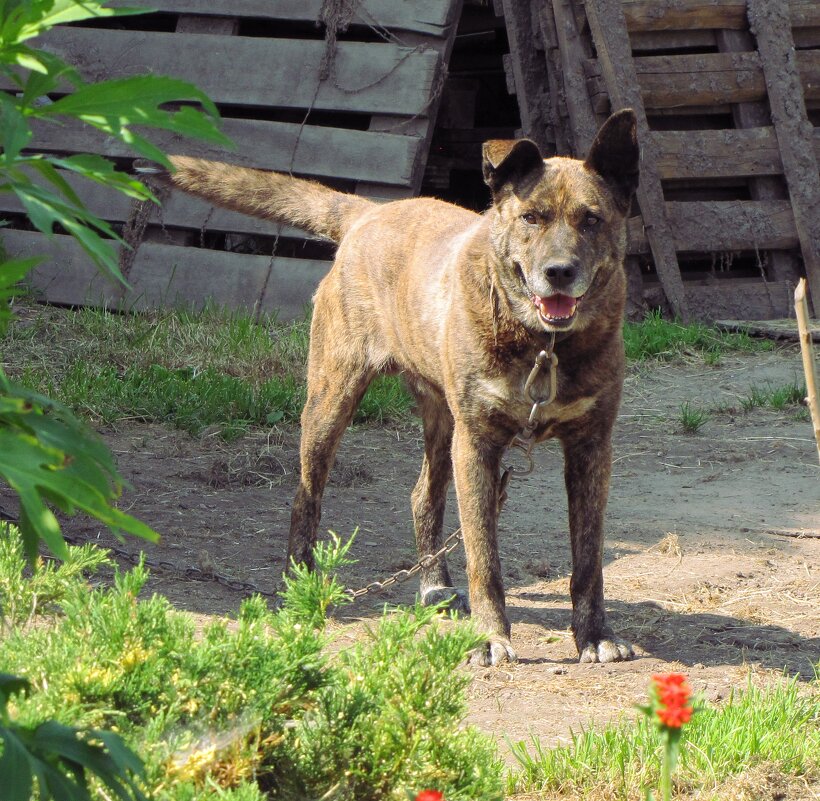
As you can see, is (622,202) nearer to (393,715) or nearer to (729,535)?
(729,535)

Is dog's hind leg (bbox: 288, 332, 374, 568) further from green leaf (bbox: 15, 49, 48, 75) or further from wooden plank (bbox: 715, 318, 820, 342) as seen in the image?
wooden plank (bbox: 715, 318, 820, 342)

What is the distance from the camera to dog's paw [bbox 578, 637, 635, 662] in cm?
390

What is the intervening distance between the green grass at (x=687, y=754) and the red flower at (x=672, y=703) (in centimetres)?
123

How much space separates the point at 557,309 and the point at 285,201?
1.82 meters

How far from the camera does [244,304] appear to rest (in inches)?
320

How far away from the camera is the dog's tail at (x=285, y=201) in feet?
16.6

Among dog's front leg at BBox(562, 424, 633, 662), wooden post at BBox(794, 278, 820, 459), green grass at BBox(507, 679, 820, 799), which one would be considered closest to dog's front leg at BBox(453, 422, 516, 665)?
dog's front leg at BBox(562, 424, 633, 662)

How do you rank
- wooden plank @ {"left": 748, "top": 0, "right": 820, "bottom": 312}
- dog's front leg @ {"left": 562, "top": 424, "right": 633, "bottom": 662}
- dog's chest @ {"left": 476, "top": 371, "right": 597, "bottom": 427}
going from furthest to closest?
1. wooden plank @ {"left": 748, "top": 0, "right": 820, "bottom": 312}
2. dog's front leg @ {"left": 562, "top": 424, "right": 633, "bottom": 662}
3. dog's chest @ {"left": 476, "top": 371, "right": 597, "bottom": 427}

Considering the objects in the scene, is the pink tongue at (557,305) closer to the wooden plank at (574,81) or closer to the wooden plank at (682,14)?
the wooden plank at (574,81)

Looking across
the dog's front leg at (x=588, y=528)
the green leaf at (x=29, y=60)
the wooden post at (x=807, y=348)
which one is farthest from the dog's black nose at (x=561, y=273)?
the green leaf at (x=29, y=60)

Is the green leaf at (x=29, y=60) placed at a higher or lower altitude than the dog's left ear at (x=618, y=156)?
lower

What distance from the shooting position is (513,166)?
13.0ft

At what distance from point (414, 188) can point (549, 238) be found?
413 cm

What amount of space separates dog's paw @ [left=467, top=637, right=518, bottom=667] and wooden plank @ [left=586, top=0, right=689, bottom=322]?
5030mm
